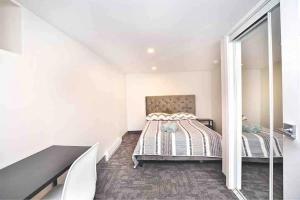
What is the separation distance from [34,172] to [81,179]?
344mm

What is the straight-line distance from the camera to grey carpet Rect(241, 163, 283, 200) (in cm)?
141

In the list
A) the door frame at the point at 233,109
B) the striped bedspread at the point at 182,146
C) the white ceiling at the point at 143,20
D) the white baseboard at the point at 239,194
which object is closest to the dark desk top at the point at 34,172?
the white ceiling at the point at 143,20

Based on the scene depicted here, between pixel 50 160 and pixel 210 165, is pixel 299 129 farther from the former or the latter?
pixel 210 165

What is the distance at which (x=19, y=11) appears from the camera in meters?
1.48

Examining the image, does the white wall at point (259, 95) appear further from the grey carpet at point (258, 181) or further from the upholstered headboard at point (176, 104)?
the upholstered headboard at point (176, 104)

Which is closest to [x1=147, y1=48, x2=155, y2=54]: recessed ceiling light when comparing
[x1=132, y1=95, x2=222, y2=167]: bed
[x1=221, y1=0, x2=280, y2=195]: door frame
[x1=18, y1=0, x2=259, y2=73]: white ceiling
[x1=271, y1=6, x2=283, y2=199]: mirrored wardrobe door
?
[x1=18, y1=0, x2=259, y2=73]: white ceiling

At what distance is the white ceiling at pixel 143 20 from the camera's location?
149cm

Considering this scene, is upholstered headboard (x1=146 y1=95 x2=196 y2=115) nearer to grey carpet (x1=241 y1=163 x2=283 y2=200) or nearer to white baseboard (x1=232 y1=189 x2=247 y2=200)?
grey carpet (x1=241 y1=163 x2=283 y2=200)

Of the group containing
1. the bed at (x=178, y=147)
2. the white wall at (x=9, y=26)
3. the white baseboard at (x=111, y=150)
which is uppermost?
the white wall at (x=9, y=26)

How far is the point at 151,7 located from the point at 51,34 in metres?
1.22

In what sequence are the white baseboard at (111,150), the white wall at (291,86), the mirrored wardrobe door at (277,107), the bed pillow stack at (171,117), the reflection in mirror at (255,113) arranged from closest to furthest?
1. the white wall at (291,86)
2. the mirrored wardrobe door at (277,107)
3. the reflection in mirror at (255,113)
4. the white baseboard at (111,150)
5. the bed pillow stack at (171,117)

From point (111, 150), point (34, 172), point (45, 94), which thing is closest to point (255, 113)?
point (34, 172)

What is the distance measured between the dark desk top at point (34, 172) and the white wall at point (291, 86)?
62.0 inches

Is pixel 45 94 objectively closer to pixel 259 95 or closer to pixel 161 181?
pixel 161 181
